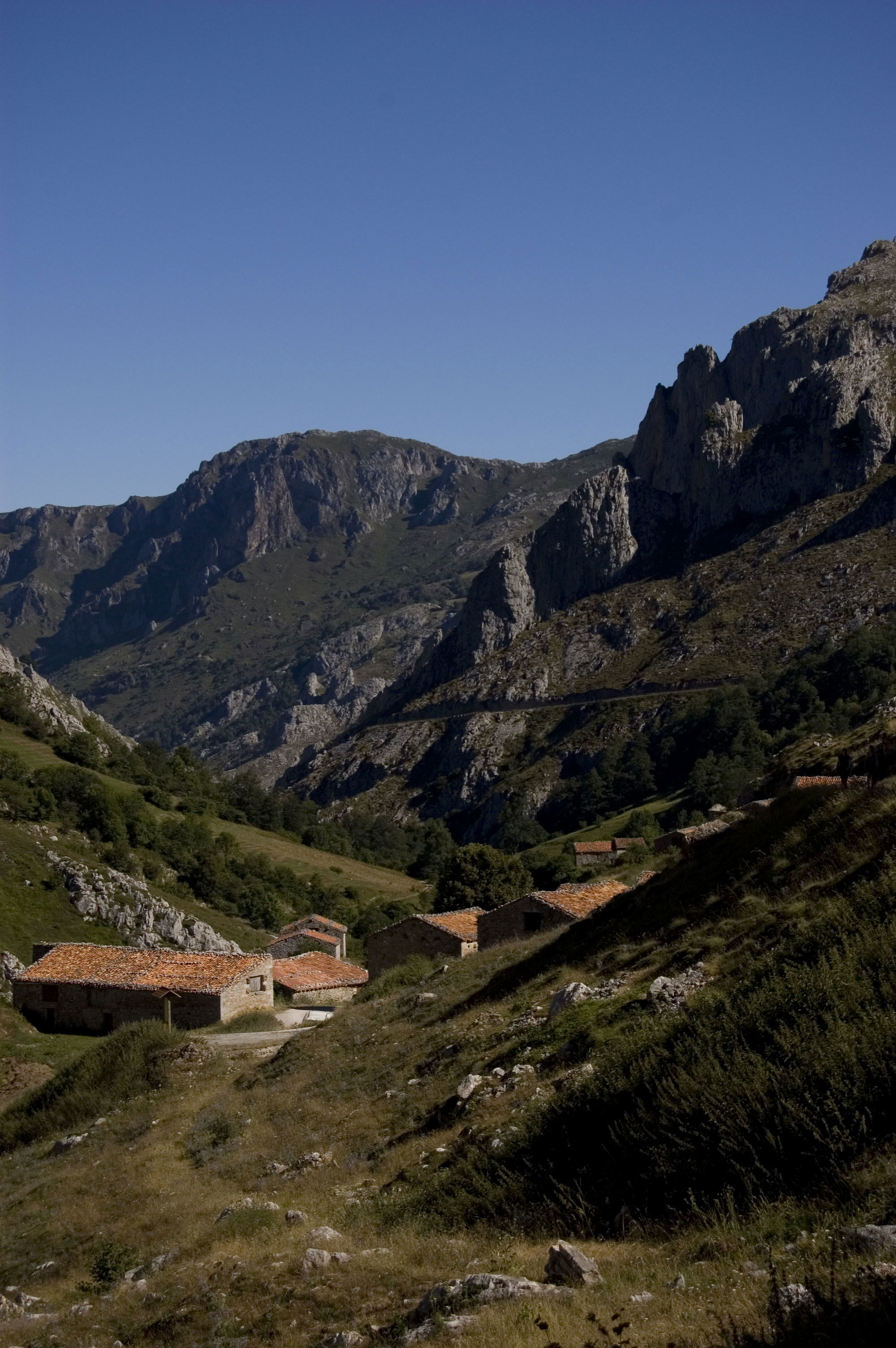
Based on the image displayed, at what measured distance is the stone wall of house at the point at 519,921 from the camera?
32719 mm

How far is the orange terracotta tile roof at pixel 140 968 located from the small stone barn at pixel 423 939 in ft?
14.0

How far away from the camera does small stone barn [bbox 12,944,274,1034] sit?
3569 centimetres

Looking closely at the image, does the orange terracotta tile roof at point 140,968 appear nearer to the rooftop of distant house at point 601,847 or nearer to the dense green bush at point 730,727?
the rooftop of distant house at point 601,847

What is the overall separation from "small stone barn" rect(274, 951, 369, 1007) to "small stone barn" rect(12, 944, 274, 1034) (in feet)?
9.45

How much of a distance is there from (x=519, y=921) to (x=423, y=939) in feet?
20.0

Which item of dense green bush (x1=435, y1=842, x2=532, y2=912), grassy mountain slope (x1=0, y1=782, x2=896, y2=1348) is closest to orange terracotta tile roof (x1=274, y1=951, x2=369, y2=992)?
dense green bush (x1=435, y1=842, x2=532, y2=912)

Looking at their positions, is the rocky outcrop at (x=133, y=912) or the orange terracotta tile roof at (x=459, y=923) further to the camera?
the rocky outcrop at (x=133, y=912)

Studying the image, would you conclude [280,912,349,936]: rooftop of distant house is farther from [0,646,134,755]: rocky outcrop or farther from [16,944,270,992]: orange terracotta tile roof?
[0,646,134,755]: rocky outcrop

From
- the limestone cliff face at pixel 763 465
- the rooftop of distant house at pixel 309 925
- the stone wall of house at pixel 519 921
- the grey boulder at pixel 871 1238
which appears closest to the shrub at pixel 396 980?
the stone wall of house at pixel 519 921

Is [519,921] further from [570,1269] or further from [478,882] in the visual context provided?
[570,1269]

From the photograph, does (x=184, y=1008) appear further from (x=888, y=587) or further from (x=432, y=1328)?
(x=888, y=587)

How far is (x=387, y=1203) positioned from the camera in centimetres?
1330

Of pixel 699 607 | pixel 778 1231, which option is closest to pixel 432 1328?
pixel 778 1231

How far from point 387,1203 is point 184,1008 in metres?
23.9
